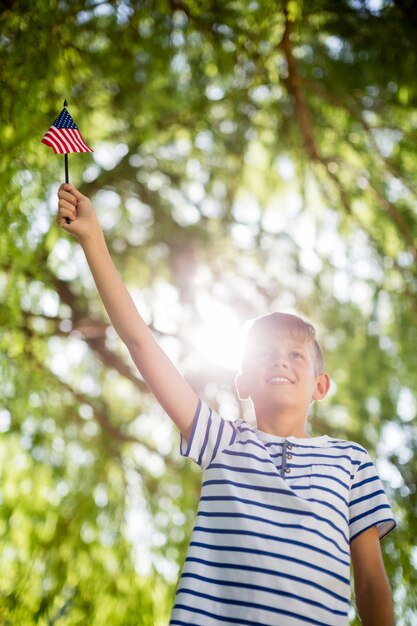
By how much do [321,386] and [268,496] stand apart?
1.54 feet

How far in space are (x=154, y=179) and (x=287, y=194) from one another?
895 mm

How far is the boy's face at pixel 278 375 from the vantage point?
5.62 feet

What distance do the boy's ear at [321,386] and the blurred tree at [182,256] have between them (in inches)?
40.8

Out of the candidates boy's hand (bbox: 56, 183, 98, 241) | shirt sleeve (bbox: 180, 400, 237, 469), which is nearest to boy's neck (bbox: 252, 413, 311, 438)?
shirt sleeve (bbox: 180, 400, 237, 469)

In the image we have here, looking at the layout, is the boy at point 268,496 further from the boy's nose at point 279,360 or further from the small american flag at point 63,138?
the small american flag at point 63,138

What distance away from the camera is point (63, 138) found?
5.51ft

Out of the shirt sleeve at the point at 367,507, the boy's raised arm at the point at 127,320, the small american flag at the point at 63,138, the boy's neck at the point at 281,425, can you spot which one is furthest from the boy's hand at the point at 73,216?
the shirt sleeve at the point at 367,507

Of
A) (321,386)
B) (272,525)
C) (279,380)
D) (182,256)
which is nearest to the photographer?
(272,525)

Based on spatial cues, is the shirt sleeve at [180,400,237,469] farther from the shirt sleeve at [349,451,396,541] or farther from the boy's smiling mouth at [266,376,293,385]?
the shirt sleeve at [349,451,396,541]

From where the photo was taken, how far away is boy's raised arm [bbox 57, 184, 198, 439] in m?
1.59

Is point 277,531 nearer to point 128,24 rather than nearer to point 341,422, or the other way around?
point 128,24

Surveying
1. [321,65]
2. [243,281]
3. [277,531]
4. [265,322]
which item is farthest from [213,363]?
[277,531]

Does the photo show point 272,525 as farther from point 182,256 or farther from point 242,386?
point 182,256

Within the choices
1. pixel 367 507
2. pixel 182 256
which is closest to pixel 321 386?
pixel 367 507
